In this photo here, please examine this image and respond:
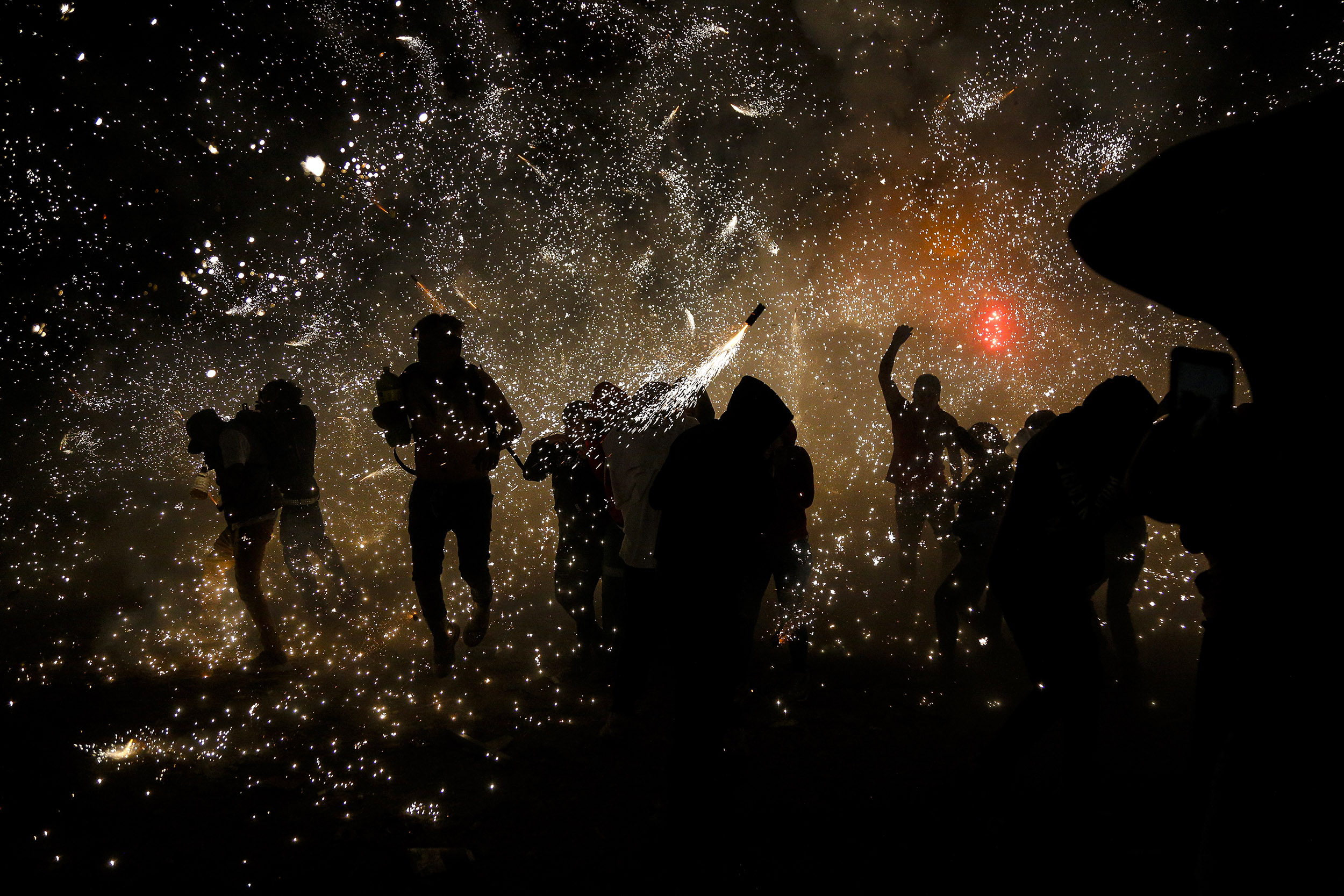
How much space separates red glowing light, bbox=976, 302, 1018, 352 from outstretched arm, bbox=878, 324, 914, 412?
9107 mm

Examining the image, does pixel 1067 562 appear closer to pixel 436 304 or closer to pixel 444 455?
pixel 444 455

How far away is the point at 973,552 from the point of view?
369cm

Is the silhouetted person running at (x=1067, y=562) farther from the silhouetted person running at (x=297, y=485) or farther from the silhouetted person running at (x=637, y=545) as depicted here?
the silhouetted person running at (x=297, y=485)

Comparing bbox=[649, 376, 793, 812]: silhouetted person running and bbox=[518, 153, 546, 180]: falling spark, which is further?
bbox=[518, 153, 546, 180]: falling spark

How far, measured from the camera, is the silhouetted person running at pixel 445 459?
12.0ft

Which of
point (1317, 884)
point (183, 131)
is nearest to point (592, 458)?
point (1317, 884)

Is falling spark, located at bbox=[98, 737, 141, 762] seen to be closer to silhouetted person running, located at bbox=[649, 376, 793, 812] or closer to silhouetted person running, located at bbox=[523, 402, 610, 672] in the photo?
silhouetted person running, located at bbox=[523, 402, 610, 672]

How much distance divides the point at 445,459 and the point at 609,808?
217 cm

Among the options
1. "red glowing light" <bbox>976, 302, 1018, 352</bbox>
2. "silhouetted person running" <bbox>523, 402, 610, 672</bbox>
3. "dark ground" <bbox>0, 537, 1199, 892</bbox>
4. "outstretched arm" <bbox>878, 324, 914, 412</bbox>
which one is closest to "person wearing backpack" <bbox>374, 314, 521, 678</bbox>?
"silhouetted person running" <bbox>523, 402, 610, 672</bbox>

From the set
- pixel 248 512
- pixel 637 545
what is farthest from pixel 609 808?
pixel 248 512

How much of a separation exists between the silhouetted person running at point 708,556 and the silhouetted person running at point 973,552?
1.99 metres

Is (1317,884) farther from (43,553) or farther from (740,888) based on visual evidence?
(43,553)

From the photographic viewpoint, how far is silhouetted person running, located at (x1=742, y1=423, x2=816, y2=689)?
11.3 ft

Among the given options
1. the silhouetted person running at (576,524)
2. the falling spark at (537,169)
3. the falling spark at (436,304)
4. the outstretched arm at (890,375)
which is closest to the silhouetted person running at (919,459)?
the outstretched arm at (890,375)
